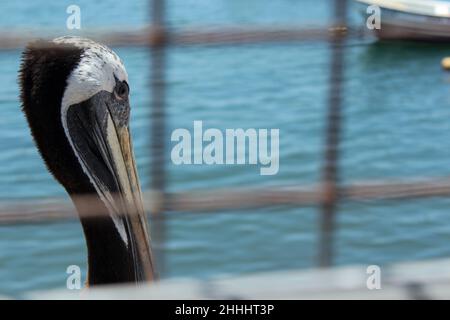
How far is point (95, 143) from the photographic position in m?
4.02

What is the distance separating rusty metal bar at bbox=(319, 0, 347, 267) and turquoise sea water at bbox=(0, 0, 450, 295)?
4129mm

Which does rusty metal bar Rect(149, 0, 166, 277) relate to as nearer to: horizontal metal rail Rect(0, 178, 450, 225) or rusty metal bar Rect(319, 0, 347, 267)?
horizontal metal rail Rect(0, 178, 450, 225)

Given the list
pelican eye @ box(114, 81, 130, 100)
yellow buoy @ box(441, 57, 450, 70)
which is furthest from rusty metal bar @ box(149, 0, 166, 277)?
yellow buoy @ box(441, 57, 450, 70)

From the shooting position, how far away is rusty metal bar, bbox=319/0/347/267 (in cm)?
209

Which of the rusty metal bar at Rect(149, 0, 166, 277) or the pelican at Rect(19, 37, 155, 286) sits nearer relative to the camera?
the rusty metal bar at Rect(149, 0, 166, 277)

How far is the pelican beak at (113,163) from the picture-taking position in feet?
12.7

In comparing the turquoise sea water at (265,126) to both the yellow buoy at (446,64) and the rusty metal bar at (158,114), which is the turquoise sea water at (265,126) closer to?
the yellow buoy at (446,64)

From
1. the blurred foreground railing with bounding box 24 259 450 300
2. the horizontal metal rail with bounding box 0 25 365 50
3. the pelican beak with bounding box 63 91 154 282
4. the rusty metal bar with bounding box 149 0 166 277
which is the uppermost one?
the pelican beak with bounding box 63 91 154 282

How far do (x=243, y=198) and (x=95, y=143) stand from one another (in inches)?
77.4

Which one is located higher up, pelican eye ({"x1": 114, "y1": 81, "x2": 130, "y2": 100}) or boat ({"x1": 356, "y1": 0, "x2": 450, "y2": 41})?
boat ({"x1": 356, "y1": 0, "x2": 450, "y2": 41})

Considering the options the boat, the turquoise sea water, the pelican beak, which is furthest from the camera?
the boat

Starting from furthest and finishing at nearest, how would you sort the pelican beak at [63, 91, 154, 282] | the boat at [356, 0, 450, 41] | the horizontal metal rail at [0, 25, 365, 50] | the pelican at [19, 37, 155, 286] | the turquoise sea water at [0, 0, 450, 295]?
the boat at [356, 0, 450, 41] < the turquoise sea water at [0, 0, 450, 295] < the pelican beak at [63, 91, 154, 282] < the pelican at [19, 37, 155, 286] < the horizontal metal rail at [0, 25, 365, 50]

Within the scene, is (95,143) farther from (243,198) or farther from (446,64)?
(446,64)

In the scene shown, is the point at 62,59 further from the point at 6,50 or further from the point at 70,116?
the point at 6,50
